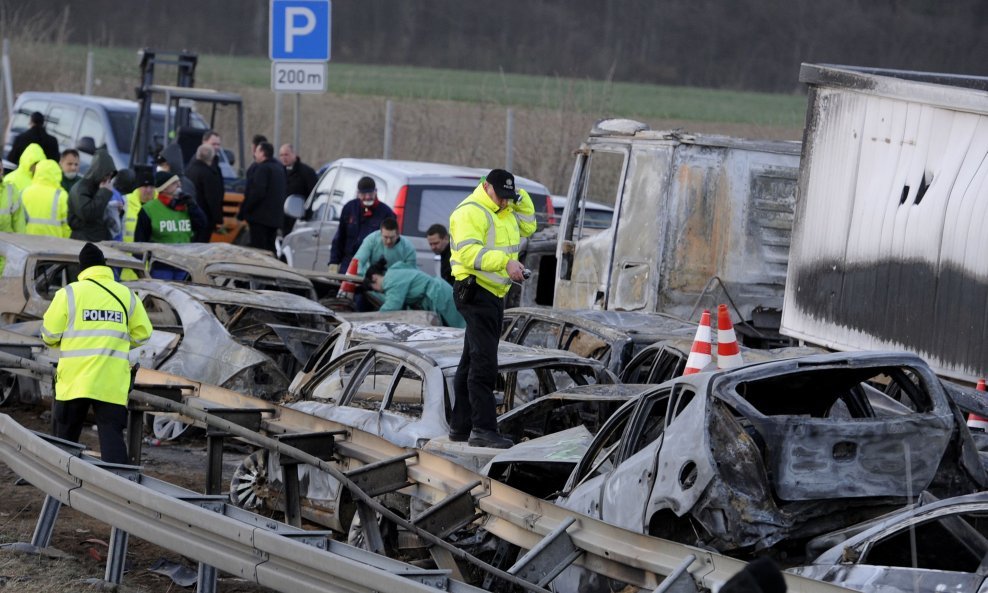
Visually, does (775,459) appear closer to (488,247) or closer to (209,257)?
(488,247)

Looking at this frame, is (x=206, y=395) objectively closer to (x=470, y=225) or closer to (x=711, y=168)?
(x=470, y=225)

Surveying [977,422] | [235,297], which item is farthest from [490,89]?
[977,422]

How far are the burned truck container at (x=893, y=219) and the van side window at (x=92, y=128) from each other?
14551mm

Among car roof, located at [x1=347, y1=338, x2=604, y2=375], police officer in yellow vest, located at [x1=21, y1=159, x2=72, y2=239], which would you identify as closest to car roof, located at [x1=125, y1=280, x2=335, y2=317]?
car roof, located at [x1=347, y1=338, x2=604, y2=375]

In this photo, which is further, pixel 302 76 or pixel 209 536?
pixel 302 76

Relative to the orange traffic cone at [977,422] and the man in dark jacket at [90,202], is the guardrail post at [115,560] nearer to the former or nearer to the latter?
the orange traffic cone at [977,422]

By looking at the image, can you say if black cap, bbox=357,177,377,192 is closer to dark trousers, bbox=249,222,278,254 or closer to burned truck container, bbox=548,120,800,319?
burned truck container, bbox=548,120,800,319

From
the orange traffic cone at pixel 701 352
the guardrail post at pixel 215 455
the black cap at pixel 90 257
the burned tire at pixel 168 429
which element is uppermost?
the black cap at pixel 90 257

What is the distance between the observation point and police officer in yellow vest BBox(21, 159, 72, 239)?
595 inches

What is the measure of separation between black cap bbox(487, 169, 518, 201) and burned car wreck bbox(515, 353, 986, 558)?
220cm

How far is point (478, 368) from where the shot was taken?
820 cm

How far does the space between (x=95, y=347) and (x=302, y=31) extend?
9169 millimetres

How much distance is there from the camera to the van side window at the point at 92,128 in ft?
74.9

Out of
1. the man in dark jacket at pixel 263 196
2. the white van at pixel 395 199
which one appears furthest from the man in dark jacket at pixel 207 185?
the white van at pixel 395 199
